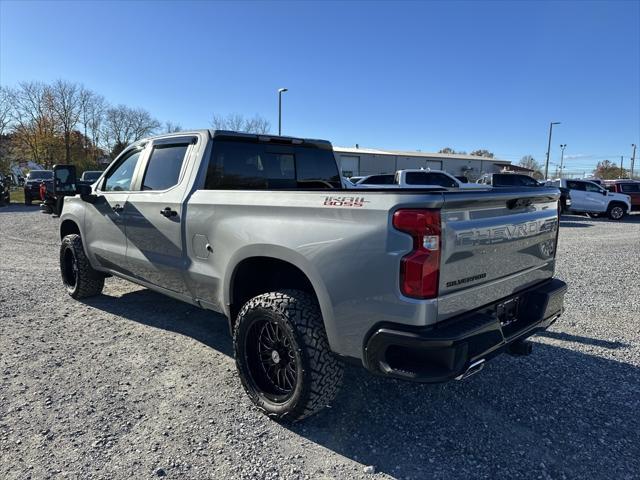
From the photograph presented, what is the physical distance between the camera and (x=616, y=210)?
19.2 metres

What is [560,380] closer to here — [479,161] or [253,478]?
[253,478]

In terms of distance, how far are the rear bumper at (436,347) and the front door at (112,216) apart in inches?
122

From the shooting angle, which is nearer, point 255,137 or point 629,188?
point 255,137

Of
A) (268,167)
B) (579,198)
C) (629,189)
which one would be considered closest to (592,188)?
(579,198)

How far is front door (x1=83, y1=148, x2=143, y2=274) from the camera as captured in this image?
14.5 feet

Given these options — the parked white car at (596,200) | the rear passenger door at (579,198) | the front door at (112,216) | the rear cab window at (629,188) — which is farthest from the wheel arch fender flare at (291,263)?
the rear cab window at (629,188)

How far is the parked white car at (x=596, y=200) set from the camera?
19156 mm

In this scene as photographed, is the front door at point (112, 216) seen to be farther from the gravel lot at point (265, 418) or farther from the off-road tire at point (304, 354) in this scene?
the off-road tire at point (304, 354)

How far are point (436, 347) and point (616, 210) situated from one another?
21102mm

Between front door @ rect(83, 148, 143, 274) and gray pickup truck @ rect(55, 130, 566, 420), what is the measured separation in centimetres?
11

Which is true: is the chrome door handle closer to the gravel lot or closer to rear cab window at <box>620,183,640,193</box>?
the gravel lot

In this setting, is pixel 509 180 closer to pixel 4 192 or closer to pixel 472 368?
pixel 472 368

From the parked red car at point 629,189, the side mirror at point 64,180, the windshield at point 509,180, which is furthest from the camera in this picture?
the parked red car at point 629,189

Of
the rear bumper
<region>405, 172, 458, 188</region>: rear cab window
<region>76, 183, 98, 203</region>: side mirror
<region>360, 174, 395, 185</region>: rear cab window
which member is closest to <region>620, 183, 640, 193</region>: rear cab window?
<region>405, 172, 458, 188</region>: rear cab window
